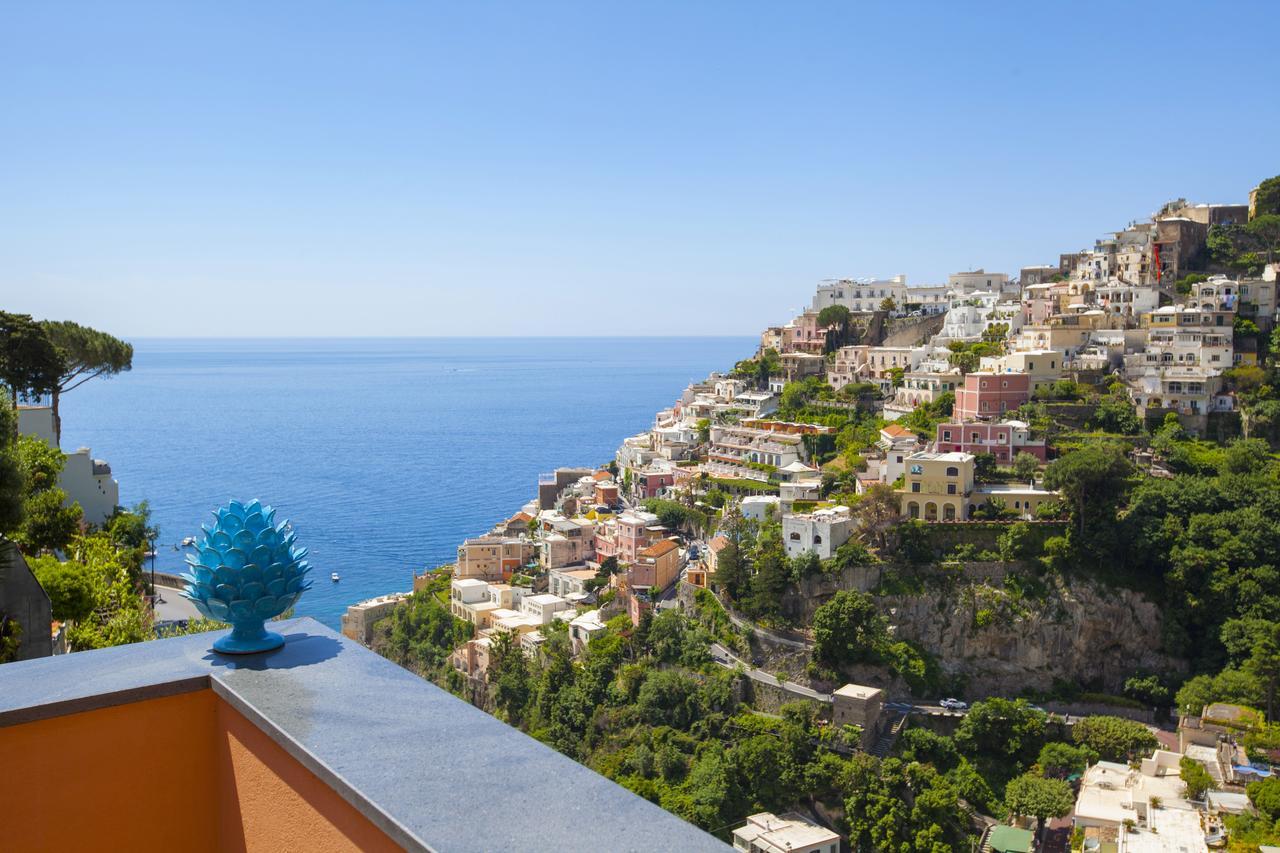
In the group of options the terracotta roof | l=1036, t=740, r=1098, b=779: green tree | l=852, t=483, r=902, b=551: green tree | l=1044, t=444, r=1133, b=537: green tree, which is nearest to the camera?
l=1036, t=740, r=1098, b=779: green tree

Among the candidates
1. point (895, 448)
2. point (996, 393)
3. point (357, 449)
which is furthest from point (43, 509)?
point (357, 449)

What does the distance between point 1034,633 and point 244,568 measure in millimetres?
19639

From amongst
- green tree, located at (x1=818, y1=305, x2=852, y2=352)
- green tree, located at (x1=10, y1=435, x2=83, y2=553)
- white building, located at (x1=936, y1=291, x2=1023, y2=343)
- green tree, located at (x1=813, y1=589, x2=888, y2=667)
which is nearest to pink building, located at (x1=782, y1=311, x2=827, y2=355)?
green tree, located at (x1=818, y1=305, x2=852, y2=352)

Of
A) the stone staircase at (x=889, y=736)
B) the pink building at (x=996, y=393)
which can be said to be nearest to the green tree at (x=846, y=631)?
the stone staircase at (x=889, y=736)

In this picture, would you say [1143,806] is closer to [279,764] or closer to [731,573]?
[731,573]

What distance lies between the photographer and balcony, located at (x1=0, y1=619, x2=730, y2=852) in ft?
4.60

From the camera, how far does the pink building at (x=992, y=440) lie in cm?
2211

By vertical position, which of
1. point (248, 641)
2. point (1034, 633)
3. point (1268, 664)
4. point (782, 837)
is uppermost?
point (248, 641)

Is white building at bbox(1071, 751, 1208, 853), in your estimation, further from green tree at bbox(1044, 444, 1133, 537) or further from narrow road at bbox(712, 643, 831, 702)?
green tree at bbox(1044, 444, 1133, 537)

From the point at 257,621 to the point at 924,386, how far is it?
27311 millimetres

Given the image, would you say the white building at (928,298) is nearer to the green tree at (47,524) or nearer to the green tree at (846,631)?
the green tree at (846,631)

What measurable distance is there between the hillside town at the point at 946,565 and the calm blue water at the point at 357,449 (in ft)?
24.9

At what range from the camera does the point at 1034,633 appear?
63.1 ft

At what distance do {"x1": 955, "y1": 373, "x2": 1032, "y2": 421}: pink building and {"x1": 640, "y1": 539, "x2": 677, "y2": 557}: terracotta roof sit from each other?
864cm
